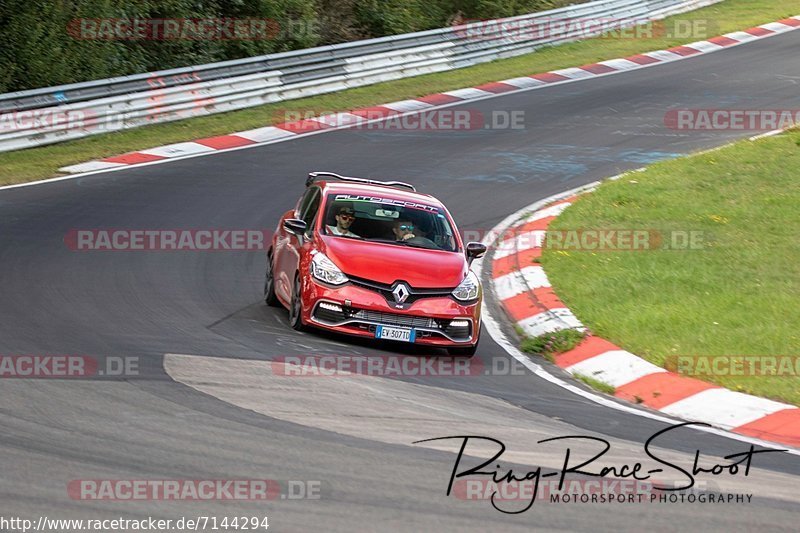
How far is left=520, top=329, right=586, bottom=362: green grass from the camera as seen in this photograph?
1140 cm

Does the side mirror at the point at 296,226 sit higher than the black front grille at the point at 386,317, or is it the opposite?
the side mirror at the point at 296,226

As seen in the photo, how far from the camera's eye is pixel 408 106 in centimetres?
2408

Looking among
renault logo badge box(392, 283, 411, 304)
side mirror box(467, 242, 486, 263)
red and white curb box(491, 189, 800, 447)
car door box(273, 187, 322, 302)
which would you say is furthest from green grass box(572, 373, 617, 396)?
car door box(273, 187, 322, 302)

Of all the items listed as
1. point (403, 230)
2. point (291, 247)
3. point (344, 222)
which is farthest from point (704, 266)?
point (291, 247)

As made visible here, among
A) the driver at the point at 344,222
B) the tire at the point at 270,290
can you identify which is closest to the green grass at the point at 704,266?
the driver at the point at 344,222

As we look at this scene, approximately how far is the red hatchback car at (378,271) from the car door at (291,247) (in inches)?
0.6

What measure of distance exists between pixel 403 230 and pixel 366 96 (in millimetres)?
13269

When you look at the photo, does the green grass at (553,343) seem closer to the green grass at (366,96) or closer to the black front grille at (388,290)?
the black front grille at (388,290)

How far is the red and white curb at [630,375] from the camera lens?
9.21m

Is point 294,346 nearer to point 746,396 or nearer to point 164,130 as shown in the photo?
point 746,396

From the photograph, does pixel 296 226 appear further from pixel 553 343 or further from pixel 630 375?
pixel 630 375

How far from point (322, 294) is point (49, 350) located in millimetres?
2485

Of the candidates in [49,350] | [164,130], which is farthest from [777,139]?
[49,350]

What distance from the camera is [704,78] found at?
27438mm
